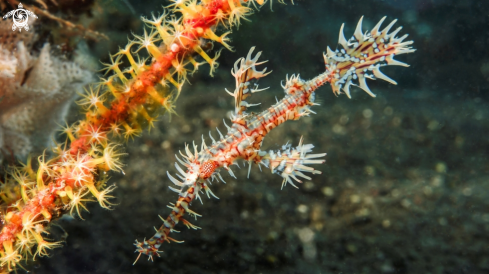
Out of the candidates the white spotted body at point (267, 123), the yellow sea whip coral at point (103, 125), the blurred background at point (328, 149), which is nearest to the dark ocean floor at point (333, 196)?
the blurred background at point (328, 149)

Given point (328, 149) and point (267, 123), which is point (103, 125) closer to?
point (267, 123)

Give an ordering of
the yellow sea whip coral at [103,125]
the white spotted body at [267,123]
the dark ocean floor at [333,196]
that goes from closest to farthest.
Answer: the yellow sea whip coral at [103,125], the white spotted body at [267,123], the dark ocean floor at [333,196]

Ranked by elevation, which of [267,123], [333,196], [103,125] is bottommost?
[103,125]

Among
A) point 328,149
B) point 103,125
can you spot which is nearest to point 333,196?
point 328,149

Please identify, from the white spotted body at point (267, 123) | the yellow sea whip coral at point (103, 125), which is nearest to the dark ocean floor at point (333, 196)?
the white spotted body at point (267, 123)

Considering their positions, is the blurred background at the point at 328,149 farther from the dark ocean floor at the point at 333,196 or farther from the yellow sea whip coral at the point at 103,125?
the yellow sea whip coral at the point at 103,125

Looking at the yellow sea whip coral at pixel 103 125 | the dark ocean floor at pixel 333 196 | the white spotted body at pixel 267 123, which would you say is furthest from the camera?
the dark ocean floor at pixel 333 196

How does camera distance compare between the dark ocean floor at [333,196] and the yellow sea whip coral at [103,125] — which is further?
the dark ocean floor at [333,196]

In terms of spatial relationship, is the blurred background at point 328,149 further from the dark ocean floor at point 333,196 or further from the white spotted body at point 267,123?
the white spotted body at point 267,123
